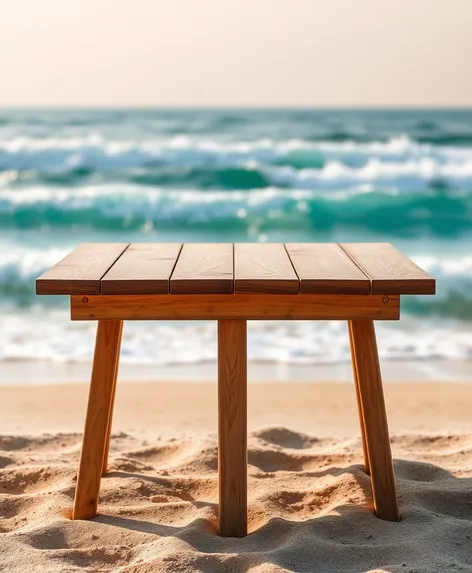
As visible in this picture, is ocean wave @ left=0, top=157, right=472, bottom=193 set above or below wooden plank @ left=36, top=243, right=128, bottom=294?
below

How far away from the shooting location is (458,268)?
25.1 feet

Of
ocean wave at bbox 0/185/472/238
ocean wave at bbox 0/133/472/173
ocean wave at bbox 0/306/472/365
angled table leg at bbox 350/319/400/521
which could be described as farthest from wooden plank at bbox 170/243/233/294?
ocean wave at bbox 0/133/472/173

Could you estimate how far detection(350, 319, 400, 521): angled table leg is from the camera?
2.40 m

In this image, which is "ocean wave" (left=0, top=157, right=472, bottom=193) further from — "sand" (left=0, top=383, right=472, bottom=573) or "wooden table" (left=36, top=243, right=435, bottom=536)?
"wooden table" (left=36, top=243, right=435, bottom=536)

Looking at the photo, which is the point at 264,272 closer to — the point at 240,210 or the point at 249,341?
the point at 249,341

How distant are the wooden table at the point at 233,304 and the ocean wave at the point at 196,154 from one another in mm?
11723

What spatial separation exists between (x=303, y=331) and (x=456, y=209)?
667 centimetres

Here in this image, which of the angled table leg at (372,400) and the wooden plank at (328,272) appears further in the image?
the angled table leg at (372,400)

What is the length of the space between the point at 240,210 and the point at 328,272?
9466 millimetres

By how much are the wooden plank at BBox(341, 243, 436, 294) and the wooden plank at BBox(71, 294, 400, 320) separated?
0.07 meters

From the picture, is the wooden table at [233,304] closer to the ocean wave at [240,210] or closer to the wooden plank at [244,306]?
the wooden plank at [244,306]

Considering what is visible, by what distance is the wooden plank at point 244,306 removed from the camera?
223cm

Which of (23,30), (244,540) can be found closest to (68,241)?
(244,540)

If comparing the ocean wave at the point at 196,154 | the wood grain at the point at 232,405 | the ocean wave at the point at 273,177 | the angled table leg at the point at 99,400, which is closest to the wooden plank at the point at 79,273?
the angled table leg at the point at 99,400
